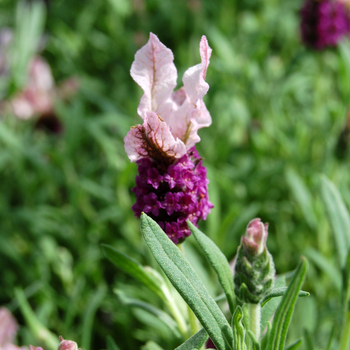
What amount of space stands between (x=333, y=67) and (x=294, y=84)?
370 millimetres

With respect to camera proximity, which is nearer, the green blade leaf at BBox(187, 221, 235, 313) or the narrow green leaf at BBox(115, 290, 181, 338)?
the green blade leaf at BBox(187, 221, 235, 313)

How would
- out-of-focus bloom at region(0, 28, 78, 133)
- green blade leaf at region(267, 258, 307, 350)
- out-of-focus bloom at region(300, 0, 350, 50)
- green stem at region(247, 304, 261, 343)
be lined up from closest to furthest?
green blade leaf at region(267, 258, 307, 350)
green stem at region(247, 304, 261, 343)
out-of-focus bloom at region(300, 0, 350, 50)
out-of-focus bloom at region(0, 28, 78, 133)

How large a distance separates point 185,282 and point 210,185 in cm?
91

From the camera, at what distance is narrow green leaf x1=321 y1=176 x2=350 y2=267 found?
2.96ft

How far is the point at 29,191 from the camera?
5.99 feet

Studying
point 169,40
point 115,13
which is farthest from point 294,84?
point 115,13

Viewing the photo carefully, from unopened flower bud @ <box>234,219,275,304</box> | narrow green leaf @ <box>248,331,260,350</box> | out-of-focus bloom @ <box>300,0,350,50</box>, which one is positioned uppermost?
out-of-focus bloom @ <box>300,0,350,50</box>

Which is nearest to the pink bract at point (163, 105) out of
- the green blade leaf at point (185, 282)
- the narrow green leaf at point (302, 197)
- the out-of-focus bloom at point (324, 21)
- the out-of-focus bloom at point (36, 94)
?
the green blade leaf at point (185, 282)

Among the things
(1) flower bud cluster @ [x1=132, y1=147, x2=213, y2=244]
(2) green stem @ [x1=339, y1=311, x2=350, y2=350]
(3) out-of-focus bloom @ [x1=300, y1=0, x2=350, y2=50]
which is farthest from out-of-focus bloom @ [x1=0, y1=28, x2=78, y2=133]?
(2) green stem @ [x1=339, y1=311, x2=350, y2=350]

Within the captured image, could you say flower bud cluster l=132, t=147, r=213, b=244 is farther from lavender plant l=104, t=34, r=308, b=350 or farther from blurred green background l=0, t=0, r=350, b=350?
blurred green background l=0, t=0, r=350, b=350

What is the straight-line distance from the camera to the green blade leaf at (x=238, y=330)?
0.60 m

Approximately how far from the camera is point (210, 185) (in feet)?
4.93

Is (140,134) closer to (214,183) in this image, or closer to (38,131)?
(214,183)

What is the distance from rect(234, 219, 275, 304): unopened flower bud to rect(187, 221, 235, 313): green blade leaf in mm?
41
